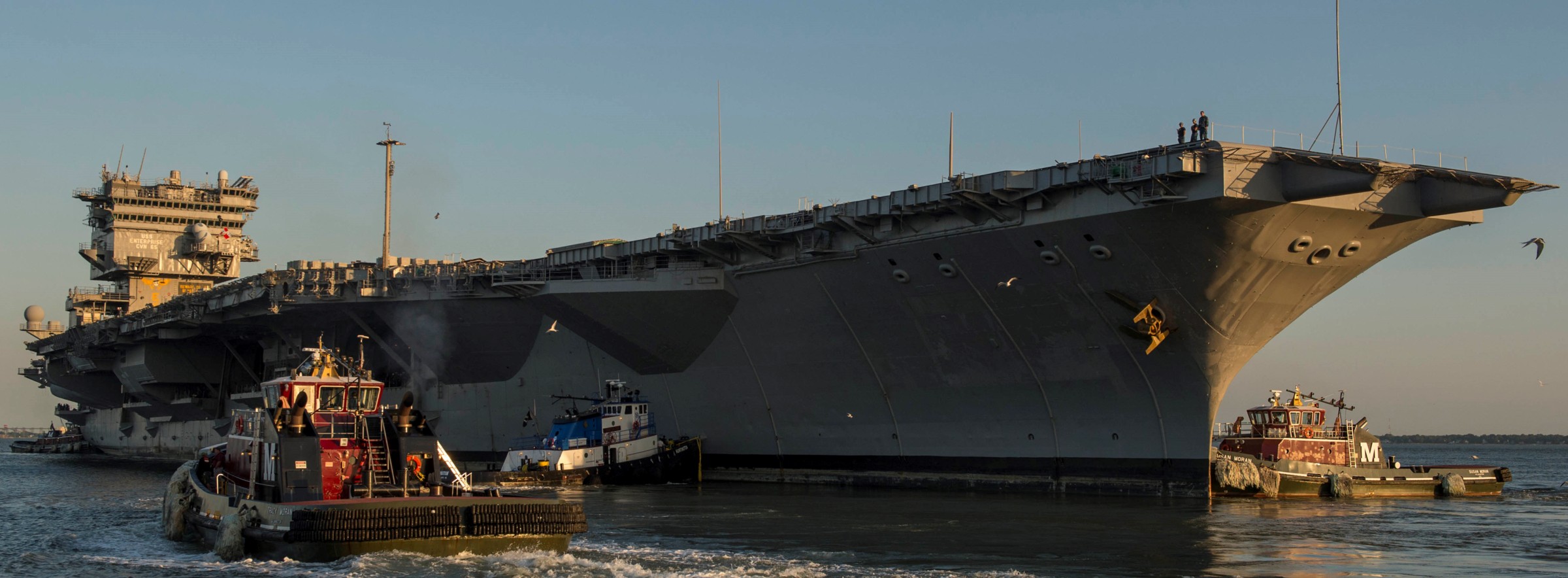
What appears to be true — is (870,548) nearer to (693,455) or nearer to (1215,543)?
(1215,543)

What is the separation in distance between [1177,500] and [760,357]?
37.3 feet

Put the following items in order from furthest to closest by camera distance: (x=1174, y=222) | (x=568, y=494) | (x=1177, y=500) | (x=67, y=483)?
1. (x=67, y=483)
2. (x=568, y=494)
3. (x=1177, y=500)
4. (x=1174, y=222)

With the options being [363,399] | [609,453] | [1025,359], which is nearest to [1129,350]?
[1025,359]

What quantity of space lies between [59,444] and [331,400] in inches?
2814

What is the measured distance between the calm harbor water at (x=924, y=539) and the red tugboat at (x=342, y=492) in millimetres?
285

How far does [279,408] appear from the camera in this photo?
17.9m

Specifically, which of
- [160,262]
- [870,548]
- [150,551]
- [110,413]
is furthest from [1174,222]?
[110,413]

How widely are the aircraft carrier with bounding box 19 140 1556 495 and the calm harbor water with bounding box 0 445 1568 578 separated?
1.95 meters

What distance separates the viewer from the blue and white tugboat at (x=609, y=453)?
34.3m

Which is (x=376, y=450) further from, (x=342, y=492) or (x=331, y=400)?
(x=331, y=400)

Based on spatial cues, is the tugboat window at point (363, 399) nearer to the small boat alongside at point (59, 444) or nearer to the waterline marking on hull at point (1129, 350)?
the waterline marking on hull at point (1129, 350)

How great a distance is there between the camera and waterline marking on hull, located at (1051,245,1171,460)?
26.1m

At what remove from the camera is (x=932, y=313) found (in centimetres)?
2930

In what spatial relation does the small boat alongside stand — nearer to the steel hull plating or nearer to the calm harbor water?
the calm harbor water
